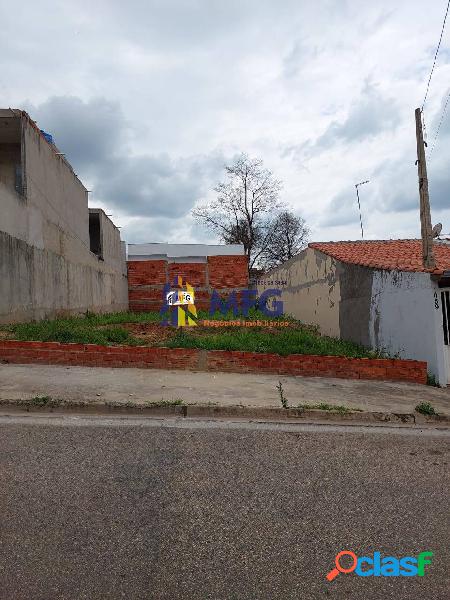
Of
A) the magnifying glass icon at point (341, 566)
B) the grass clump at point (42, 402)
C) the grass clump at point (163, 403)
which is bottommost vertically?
the magnifying glass icon at point (341, 566)

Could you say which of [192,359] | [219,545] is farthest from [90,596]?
[192,359]

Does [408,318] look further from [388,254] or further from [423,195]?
[388,254]

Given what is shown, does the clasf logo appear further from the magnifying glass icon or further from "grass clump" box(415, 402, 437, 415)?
"grass clump" box(415, 402, 437, 415)

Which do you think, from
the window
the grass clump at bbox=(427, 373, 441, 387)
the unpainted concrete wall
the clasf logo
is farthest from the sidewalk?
the window

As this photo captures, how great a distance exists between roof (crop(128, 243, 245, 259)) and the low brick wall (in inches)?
950

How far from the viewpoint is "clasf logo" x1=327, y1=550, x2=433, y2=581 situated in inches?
94.3

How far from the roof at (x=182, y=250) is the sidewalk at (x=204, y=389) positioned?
2493 cm

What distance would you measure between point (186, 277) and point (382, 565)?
26.0 m

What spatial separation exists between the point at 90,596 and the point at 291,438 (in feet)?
9.46

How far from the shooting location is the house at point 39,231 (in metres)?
9.45

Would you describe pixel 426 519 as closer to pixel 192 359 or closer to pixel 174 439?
pixel 174 439

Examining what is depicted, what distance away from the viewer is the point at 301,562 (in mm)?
2438

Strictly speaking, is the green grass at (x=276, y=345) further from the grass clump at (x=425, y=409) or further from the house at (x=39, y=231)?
the house at (x=39, y=231)

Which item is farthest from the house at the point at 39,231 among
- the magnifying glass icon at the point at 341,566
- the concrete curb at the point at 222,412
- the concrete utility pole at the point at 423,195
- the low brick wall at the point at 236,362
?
the concrete utility pole at the point at 423,195
